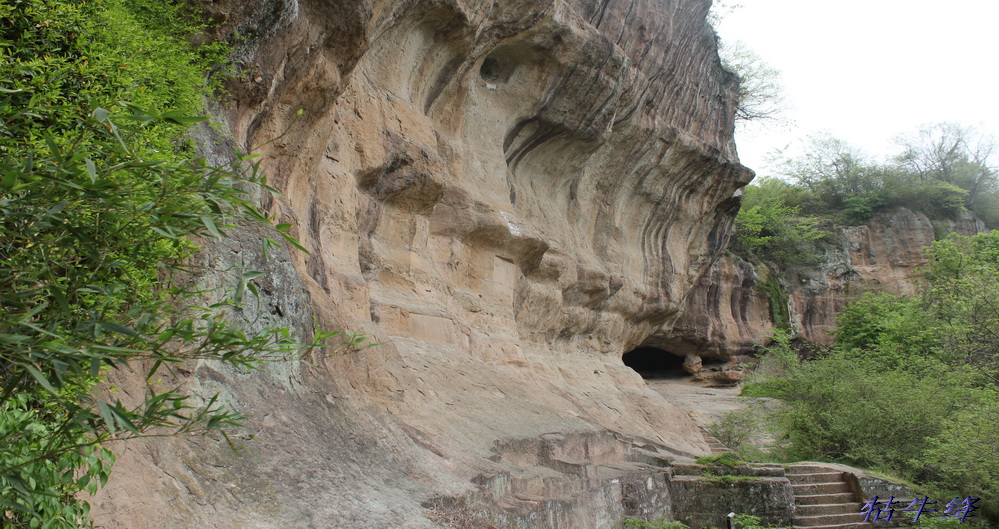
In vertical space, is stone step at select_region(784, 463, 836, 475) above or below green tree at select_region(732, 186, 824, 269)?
below

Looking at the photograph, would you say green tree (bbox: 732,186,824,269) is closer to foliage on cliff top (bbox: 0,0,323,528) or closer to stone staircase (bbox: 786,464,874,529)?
stone staircase (bbox: 786,464,874,529)

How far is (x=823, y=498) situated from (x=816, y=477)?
54 centimetres

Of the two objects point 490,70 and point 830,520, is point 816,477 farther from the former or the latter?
point 490,70

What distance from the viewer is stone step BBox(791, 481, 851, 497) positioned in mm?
10109

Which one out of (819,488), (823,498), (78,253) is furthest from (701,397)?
(78,253)

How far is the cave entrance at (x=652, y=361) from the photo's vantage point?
23.9 meters

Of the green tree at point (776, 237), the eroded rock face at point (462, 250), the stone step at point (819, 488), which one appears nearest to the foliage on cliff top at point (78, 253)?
the eroded rock face at point (462, 250)

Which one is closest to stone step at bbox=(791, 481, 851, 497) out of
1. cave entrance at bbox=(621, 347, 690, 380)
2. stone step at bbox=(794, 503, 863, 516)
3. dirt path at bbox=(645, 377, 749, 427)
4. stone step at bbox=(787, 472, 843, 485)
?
stone step at bbox=(787, 472, 843, 485)

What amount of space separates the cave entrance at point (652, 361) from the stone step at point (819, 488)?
43.5 ft

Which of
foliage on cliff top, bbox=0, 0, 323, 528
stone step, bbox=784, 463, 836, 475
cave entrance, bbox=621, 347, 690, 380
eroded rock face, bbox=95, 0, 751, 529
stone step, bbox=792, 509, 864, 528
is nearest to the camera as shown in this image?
foliage on cliff top, bbox=0, 0, 323, 528

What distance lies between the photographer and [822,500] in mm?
10078

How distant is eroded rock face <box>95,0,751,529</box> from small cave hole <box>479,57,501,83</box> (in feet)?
0.19

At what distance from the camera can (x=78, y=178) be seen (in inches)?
83.2

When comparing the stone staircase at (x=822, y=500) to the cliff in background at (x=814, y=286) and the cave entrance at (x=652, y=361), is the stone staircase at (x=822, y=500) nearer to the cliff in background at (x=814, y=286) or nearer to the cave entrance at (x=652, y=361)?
the cliff in background at (x=814, y=286)
